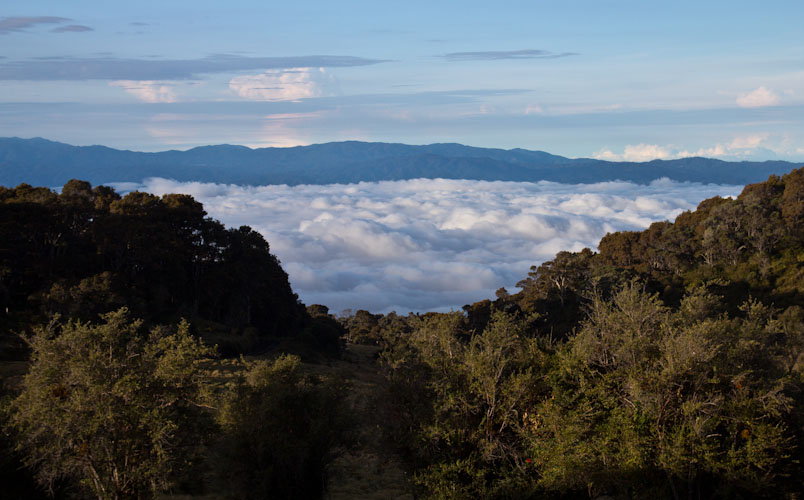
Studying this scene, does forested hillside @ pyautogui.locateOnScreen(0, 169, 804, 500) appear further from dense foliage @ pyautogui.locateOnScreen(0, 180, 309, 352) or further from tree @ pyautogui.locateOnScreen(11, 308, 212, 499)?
dense foliage @ pyautogui.locateOnScreen(0, 180, 309, 352)

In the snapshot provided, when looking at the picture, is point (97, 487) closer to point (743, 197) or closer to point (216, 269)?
point (216, 269)

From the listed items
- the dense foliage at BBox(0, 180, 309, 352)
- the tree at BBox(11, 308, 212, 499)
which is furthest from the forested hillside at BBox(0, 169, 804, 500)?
the dense foliage at BBox(0, 180, 309, 352)

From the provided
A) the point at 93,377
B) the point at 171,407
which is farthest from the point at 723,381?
the point at 93,377

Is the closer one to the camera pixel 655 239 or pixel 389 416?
pixel 389 416

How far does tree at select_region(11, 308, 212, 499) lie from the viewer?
11.9 metres

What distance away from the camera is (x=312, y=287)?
173125mm

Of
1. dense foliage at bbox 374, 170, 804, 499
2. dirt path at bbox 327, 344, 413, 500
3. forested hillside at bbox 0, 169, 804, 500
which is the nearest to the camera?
forested hillside at bbox 0, 169, 804, 500

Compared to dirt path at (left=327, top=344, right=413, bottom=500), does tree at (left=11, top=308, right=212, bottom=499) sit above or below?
above

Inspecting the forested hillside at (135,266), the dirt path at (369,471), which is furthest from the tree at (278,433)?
the forested hillside at (135,266)

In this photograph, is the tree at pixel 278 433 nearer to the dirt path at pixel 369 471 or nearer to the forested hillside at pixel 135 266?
the dirt path at pixel 369 471

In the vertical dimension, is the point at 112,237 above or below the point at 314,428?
above

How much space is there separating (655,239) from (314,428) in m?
56.5

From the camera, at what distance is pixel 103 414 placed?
11.8 meters

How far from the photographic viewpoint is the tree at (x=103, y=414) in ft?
39.0
